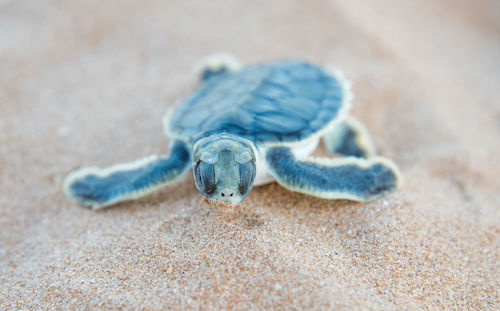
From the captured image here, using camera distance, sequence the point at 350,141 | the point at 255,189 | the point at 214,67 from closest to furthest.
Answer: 1. the point at 255,189
2. the point at 350,141
3. the point at 214,67

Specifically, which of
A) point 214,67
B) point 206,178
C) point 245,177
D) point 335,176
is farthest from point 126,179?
point 214,67

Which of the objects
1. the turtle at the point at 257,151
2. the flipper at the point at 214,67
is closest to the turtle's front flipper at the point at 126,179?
the turtle at the point at 257,151

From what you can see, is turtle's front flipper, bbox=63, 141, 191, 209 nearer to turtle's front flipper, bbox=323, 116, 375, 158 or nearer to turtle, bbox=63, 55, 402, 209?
turtle, bbox=63, 55, 402, 209

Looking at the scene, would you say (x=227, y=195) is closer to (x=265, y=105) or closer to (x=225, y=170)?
(x=225, y=170)

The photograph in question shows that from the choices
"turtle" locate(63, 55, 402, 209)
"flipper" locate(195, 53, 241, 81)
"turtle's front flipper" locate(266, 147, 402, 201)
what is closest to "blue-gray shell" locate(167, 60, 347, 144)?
"turtle" locate(63, 55, 402, 209)

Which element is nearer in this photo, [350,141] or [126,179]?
[126,179]

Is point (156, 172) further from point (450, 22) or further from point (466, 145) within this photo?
point (450, 22)

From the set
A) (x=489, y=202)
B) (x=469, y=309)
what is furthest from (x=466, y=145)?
(x=469, y=309)
